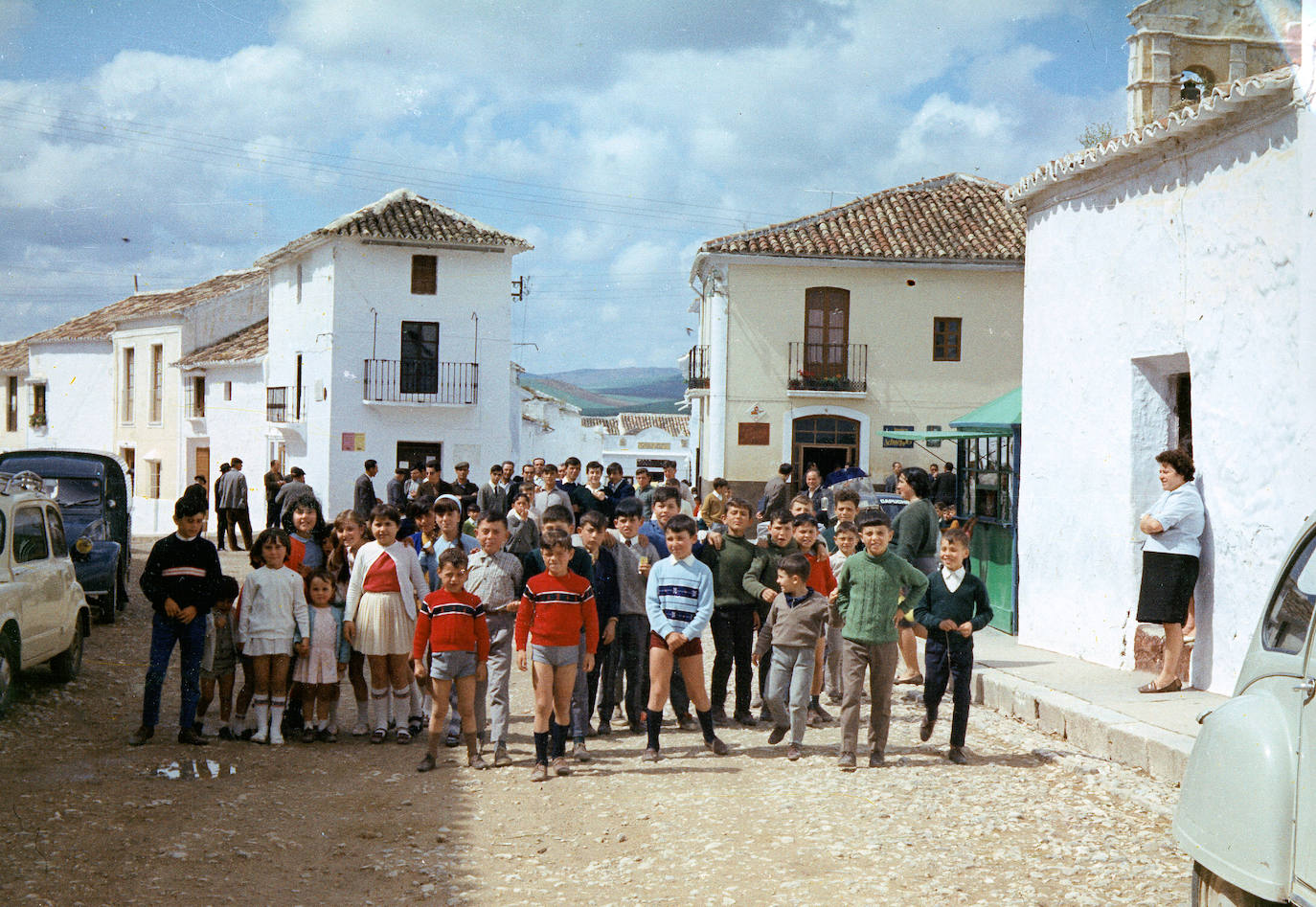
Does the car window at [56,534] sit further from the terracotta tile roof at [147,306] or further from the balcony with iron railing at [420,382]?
the terracotta tile roof at [147,306]

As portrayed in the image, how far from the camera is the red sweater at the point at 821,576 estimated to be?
9016 mm

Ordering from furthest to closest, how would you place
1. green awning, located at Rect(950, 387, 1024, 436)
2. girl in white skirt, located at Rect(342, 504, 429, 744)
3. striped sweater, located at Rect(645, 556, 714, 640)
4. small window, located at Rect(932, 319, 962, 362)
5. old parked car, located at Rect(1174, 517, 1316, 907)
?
small window, located at Rect(932, 319, 962, 362) → green awning, located at Rect(950, 387, 1024, 436) → girl in white skirt, located at Rect(342, 504, 429, 744) → striped sweater, located at Rect(645, 556, 714, 640) → old parked car, located at Rect(1174, 517, 1316, 907)

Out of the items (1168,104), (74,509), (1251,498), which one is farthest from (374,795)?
(1168,104)

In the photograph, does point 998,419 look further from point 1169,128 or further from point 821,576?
point 821,576

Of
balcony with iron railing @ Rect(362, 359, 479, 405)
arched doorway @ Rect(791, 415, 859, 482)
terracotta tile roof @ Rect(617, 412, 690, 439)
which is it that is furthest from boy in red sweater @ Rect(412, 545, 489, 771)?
terracotta tile roof @ Rect(617, 412, 690, 439)

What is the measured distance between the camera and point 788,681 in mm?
8281

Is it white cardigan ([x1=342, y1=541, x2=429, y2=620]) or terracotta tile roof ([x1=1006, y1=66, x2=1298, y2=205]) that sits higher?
terracotta tile roof ([x1=1006, y1=66, x2=1298, y2=205])

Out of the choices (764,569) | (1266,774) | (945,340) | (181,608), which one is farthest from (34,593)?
(945,340)

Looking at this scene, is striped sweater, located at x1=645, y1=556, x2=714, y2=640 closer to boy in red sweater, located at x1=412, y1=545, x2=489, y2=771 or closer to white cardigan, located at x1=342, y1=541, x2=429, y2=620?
boy in red sweater, located at x1=412, y1=545, x2=489, y2=771

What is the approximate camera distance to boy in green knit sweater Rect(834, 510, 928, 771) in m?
7.76

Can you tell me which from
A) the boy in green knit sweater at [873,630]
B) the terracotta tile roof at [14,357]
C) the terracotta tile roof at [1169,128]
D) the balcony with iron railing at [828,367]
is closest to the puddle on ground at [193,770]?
the boy in green knit sweater at [873,630]

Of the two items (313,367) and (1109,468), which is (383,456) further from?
(1109,468)

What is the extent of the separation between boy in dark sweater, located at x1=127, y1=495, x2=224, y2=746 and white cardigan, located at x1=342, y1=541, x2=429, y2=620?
0.89 meters

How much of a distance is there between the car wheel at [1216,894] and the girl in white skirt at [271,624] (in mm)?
5811
